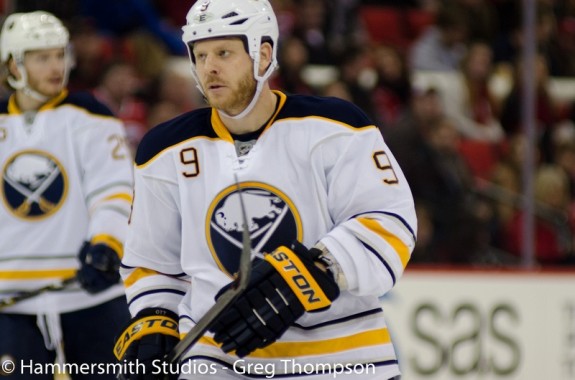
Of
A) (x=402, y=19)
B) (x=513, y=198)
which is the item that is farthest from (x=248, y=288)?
(x=402, y=19)

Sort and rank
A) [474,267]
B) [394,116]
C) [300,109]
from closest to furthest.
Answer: [300,109], [474,267], [394,116]

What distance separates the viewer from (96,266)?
3.21 m

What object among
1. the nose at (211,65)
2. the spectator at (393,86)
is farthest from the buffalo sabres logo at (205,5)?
the spectator at (393,86)

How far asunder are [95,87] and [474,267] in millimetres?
2011

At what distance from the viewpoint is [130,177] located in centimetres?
347

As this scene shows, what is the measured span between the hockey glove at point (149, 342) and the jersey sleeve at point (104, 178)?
0.79 meters

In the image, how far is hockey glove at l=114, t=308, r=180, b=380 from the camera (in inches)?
94.2

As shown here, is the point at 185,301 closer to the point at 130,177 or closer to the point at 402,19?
the point at 130,177

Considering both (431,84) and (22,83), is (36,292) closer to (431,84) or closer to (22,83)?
(22,83)

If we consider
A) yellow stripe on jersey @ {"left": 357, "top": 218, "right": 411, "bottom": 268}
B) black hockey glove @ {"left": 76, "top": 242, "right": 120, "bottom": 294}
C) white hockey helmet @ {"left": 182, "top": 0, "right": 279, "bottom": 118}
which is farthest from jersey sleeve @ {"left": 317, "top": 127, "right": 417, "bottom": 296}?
black hockey glove @ {"left": 76, "top": 242, "right": 120, "bottom": 294}

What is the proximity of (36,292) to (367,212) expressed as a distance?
4.35ft

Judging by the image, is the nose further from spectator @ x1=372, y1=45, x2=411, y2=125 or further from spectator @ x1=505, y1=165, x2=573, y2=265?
spectator @ x1=372, y1=45, x2=411, y2=125

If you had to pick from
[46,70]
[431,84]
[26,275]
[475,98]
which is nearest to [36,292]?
[26,275]

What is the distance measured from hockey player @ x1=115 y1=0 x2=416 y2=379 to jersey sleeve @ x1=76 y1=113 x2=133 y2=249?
2.71 feet
